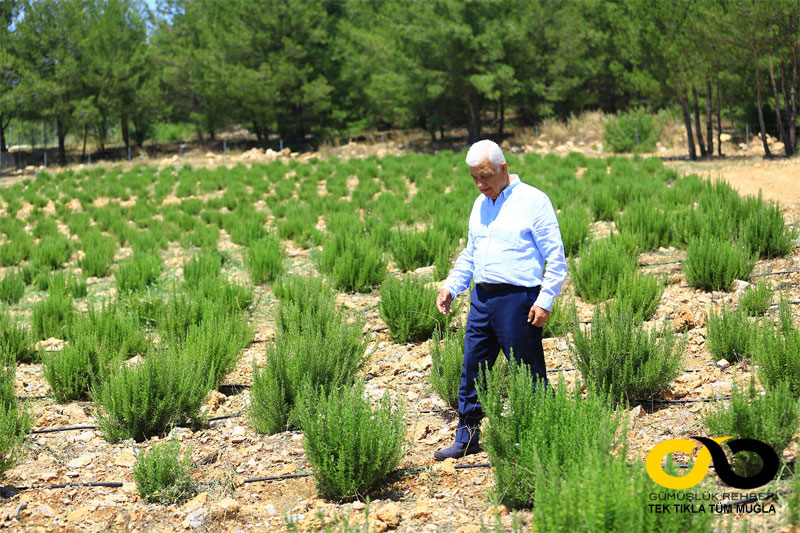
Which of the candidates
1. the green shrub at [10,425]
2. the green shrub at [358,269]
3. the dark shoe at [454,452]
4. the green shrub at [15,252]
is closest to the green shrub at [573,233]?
the green shrub at [358,269]

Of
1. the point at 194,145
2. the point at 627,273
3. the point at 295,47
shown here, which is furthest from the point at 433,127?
the point at 627,273

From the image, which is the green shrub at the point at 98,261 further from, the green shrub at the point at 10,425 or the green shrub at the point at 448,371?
the green shrub at the point at 448,371

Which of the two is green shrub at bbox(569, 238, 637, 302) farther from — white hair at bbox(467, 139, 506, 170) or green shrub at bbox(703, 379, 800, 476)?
white hair at bbox(467, 139, 506, 170)

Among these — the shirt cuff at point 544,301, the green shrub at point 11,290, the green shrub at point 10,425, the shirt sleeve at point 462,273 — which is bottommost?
the green shrub at point 10,425

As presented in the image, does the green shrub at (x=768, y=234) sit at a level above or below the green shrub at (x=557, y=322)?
above

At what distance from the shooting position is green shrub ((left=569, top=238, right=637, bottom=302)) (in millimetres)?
6508

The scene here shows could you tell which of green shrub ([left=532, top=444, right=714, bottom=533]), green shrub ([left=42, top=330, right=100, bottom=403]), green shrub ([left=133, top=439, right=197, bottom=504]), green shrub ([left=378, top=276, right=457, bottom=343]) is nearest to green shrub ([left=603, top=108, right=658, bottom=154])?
green shrub ([left=378, top=276, right=457, bottom=343])

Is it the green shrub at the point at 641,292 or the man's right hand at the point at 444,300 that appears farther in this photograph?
the green shrub at the point at 641,292

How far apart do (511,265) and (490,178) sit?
423 mm

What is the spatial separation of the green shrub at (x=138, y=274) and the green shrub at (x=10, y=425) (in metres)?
3.44

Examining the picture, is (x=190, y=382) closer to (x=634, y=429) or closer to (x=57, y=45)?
(x=634, y=429)

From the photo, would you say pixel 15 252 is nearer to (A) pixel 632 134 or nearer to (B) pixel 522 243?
(B) pixel 522 243

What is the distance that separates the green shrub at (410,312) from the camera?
609cm

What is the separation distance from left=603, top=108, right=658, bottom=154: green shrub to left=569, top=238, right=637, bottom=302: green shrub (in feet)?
58.9
